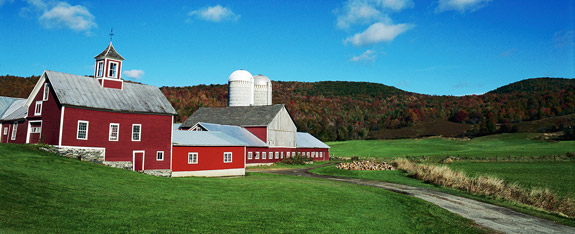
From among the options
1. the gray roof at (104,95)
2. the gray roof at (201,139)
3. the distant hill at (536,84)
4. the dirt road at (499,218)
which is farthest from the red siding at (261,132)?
the distant hill at (536,84)

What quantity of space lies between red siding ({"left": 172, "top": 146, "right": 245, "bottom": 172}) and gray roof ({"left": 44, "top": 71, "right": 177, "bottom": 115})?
3605 mm

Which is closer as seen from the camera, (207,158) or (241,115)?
(207,158)

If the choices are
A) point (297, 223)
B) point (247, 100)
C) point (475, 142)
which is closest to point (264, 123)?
point (247, 100)

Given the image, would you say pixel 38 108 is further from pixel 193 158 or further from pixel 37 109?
pixel 193 158

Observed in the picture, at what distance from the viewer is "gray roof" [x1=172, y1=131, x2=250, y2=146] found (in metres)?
34.0

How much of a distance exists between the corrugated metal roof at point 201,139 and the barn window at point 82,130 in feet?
23.2

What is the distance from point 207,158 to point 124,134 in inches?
303

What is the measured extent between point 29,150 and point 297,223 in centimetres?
2062

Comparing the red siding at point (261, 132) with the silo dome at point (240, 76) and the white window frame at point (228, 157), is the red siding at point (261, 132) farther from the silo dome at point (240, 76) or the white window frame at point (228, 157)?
the white window frame at point (228, 157)

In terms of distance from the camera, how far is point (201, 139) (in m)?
36.1

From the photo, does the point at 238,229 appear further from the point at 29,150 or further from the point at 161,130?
the point at 161,130

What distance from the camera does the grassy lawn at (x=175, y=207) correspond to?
10.5m

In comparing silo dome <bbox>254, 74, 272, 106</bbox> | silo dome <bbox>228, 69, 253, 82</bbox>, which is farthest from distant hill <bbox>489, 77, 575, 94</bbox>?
silo dome <bbox>228, 69, 253, 82</bbox>

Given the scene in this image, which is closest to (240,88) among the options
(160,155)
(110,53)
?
(160,155)
